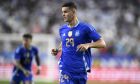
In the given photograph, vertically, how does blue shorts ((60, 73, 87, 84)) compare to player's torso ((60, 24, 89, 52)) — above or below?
below

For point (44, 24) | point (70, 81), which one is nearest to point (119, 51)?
point (44, 24)

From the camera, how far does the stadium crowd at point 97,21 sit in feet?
88.1

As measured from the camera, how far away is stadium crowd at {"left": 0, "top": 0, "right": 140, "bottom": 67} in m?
26.9

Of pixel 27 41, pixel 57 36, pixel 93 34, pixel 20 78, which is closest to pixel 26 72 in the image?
pixel 20 78

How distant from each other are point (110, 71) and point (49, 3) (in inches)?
200

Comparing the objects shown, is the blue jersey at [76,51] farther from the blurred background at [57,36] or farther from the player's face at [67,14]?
the blurred background at [57,36]

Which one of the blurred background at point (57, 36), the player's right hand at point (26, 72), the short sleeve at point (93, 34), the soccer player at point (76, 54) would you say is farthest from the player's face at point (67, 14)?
the blurred background at point (57, 36)

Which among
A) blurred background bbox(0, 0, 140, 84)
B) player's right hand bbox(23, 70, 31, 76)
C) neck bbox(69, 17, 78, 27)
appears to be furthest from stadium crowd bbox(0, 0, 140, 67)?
neck bbox(69, 17, 78, 27)

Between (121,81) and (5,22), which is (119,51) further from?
(5,22)

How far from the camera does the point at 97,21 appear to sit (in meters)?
27.5

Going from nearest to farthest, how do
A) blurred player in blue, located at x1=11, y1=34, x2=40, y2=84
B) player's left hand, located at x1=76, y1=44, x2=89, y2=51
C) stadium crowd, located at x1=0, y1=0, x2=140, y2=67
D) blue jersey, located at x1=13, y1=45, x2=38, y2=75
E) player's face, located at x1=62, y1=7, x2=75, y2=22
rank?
player's left hand, located at x1=76, y1=44, x2=89, y2=51 < player's face, located at x1=62, y1=7, x2=75, y2=22 < blurred player in blue, located at x1=11, y1=34, x2=40, y2=84 < blue jersey, located at x1=13, y1=45, x2=38, y2=75 < stadium crowd, located at x1=0, y1=0, x2=140, y2=67

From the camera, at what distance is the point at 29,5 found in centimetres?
2764

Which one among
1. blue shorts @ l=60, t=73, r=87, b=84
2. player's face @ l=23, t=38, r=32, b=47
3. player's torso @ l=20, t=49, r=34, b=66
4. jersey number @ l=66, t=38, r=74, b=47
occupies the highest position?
player's face @ l=23, t=38, r=32, b=47

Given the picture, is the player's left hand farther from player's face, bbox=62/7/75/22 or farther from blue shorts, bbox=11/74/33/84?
blue shorts, bbox=11/74/33/84
